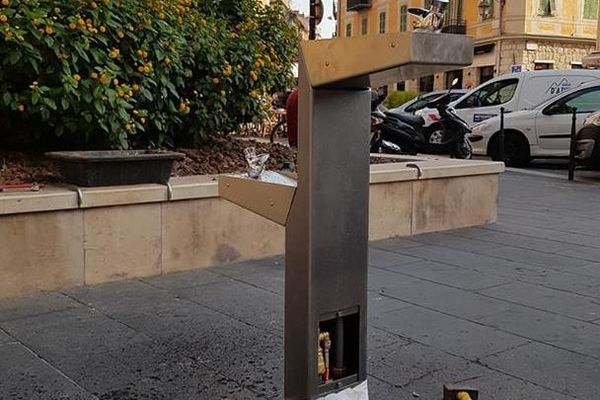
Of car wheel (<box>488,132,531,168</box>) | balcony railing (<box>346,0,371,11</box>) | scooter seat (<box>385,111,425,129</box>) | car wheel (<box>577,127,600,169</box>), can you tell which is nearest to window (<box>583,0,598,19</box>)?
balcony railing (<box>346,0,371,11</box>)

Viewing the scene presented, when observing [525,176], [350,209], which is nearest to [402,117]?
[525,176]

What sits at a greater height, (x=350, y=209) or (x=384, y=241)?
(x=350, y=209)

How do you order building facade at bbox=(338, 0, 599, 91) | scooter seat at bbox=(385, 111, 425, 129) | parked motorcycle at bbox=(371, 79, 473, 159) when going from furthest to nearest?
building facade at bbox=(338, 0, 599, 91) → scooter seat at bbox=(385, 111, 425, 129) → parked motorcycle at bbox=(371, 79, 473, 159)

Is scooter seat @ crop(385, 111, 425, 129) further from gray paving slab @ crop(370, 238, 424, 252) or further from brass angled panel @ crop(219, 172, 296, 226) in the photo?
brass angled panel @ crop(219, 172, 296, 226)

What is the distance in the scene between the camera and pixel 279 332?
401cm

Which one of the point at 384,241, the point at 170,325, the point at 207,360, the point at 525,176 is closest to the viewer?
the point at 207,360

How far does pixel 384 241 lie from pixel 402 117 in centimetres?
853

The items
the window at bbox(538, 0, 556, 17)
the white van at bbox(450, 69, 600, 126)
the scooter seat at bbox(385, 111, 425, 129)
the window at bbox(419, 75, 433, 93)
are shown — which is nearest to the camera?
the scooter seat at bbox(385, 111, 425, 129)

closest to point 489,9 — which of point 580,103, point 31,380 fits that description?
point 580,103

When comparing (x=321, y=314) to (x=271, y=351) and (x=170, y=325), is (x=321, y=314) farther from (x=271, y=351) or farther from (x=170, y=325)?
(x=170, y=325)

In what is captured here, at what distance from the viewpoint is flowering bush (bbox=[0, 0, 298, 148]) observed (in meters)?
5.12

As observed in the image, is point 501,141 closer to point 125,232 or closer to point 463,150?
point 463,150

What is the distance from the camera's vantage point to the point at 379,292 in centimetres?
489

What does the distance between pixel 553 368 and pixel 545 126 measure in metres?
10.8
